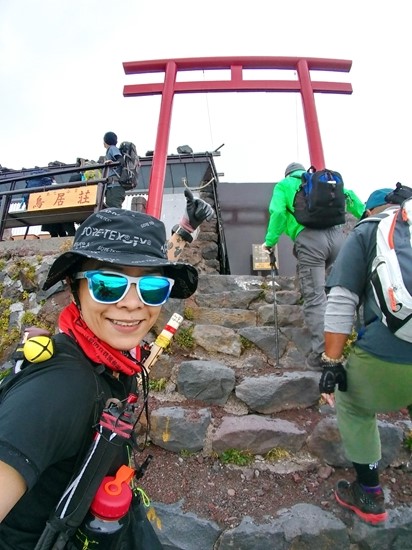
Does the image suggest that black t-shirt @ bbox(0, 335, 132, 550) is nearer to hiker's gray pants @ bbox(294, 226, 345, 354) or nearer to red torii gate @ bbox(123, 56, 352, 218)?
hiker's gray pants @ bbox(294, 226, 345, 354)

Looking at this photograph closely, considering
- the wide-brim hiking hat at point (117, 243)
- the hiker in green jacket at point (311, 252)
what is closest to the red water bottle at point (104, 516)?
the wide-brim hiking hat at point (117, 243)

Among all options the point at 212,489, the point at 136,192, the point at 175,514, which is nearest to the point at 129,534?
the point at 175,514

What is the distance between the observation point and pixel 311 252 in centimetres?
331

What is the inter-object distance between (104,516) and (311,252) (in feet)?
9.43

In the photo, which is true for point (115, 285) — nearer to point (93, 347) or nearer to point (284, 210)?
point (93, 347)

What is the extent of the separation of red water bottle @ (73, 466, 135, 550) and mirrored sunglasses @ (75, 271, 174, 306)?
54 centimetres

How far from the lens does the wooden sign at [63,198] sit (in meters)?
4.48

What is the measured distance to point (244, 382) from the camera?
284cm

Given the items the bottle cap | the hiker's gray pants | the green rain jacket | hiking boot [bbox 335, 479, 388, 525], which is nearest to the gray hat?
the green rain jacket

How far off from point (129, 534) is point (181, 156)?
9067 mm

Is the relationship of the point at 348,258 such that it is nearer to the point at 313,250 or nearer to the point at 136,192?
the point at 313,250

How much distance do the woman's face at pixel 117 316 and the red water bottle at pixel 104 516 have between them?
400mm

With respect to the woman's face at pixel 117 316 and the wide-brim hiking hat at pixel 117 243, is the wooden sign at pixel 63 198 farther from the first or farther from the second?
the woman's face at pixel 117 316

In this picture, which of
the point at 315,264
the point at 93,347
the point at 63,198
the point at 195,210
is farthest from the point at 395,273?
the point at 63,198
